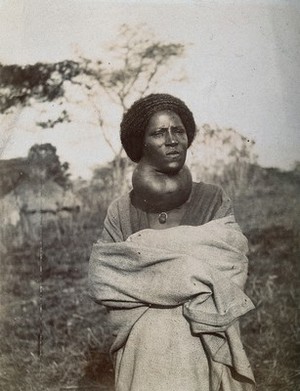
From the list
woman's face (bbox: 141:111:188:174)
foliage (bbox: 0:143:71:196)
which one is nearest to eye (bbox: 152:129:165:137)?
woman's face (bbox: 141:111:188:174)

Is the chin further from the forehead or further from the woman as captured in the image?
the forehead

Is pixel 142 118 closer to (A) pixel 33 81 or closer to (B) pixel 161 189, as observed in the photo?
(B) pixel 161 189

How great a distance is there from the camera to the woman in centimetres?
195

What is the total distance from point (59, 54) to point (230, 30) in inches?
24.1

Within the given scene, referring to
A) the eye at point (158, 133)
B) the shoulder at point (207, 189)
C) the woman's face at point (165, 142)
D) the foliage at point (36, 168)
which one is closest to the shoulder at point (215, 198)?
the shoulder at point (207, 189)

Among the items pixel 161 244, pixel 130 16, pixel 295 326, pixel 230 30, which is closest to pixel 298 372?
pixel 295 326

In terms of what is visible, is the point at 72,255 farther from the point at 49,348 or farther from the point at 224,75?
the point at 224,75

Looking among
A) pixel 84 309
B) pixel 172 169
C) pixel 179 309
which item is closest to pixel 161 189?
pixel 172 169

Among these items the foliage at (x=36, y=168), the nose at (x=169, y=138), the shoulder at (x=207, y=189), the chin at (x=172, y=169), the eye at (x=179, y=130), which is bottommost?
the shoulder at (x=207, y=189)

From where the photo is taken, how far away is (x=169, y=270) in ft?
6.45

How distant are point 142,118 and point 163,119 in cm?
8

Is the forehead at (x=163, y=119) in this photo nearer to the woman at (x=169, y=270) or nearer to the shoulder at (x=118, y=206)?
the woman at (x=169, y=270)

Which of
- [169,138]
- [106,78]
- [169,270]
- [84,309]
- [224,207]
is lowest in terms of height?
[84,309]

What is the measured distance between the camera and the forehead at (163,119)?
2.05 meters
